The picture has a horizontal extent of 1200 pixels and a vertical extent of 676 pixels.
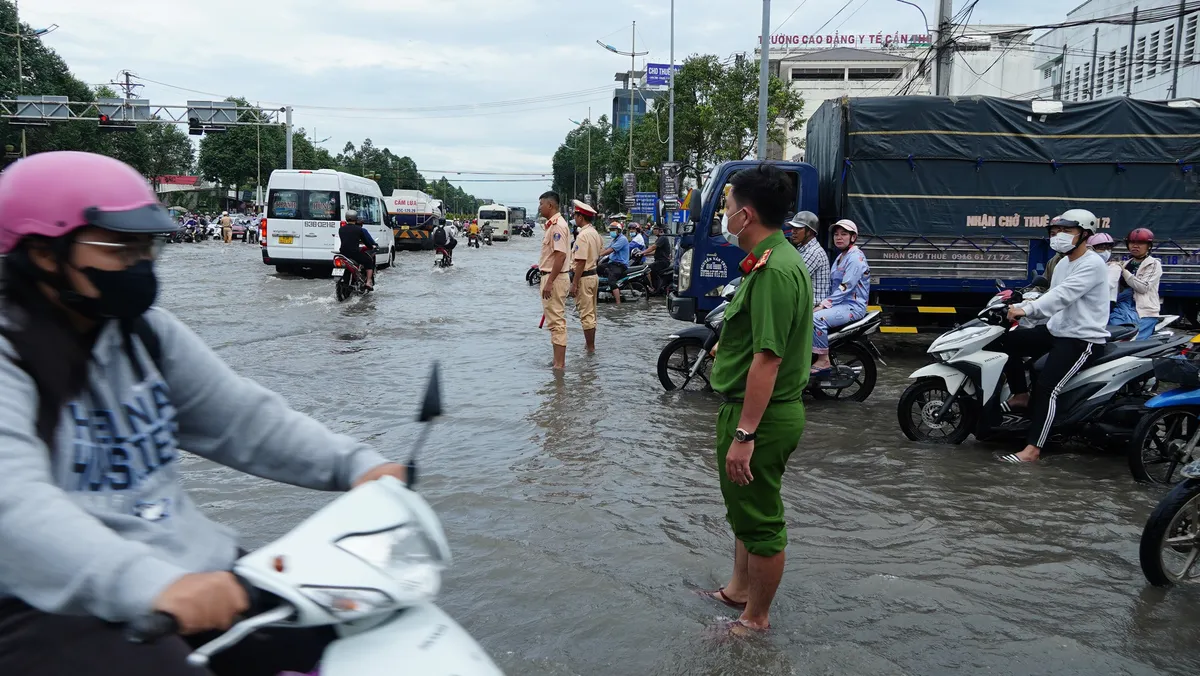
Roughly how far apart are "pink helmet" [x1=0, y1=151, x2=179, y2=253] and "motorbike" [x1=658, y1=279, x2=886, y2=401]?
6650 mm

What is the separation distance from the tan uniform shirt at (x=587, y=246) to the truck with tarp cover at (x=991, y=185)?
10.4 feet

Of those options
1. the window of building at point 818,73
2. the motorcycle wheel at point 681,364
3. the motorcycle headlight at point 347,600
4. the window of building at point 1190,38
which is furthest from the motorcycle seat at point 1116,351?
the window of building at point 818,73

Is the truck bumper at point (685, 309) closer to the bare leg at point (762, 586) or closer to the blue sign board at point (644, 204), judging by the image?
the bare leg at point (762, 586)

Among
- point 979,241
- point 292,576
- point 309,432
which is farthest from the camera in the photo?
point 979,241

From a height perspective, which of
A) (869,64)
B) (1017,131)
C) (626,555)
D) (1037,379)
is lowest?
(626,555)

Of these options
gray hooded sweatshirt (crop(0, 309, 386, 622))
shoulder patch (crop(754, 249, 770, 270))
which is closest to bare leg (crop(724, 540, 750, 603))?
shoulder patch (crop(754, 249, 770, 270))

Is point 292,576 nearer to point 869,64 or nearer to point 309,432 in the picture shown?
point 309,432

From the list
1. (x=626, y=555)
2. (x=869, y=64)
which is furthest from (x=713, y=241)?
(x=869, y=64)

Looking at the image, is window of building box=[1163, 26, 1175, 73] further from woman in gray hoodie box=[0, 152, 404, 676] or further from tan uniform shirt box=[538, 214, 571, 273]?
woman in gray hoodie box=[0, 152, 404, 676]

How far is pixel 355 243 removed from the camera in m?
17.4

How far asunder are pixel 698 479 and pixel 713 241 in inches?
202

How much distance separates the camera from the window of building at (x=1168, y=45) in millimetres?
26750

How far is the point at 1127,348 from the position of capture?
6.18 meters

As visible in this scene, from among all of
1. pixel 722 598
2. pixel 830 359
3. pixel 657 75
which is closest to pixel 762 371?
pixel 722 598
